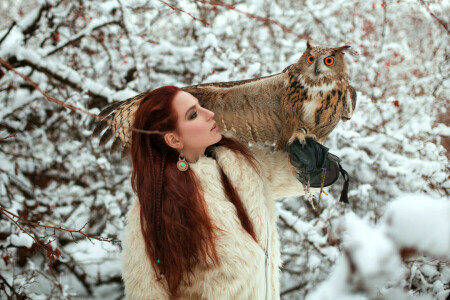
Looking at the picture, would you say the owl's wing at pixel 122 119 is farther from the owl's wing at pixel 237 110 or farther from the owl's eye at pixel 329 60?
the owl's eye at pixel 329 60

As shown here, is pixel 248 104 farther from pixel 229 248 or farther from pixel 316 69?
pixel 229 248

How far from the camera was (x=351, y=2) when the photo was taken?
11.0ft

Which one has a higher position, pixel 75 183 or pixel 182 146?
pixel 182 146

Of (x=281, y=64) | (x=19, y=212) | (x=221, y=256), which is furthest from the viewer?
(x=281, y=64)

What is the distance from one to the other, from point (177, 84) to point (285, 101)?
1.75 meters

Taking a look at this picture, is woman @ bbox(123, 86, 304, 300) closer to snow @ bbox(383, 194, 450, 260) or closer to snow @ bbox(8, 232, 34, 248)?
snow @ bbox(383, 194, 450, 260)

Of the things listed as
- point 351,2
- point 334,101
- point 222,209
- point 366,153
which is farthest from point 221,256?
point 351,2

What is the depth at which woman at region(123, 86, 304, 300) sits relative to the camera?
1.22 meters

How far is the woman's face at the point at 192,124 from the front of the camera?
130 centimetres

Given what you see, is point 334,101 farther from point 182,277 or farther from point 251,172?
point 182,277

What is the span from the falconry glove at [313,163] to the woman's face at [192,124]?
335 millimetres

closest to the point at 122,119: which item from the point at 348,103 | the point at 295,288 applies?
the point at 348,103

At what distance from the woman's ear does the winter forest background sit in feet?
4.78

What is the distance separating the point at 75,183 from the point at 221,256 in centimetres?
231
